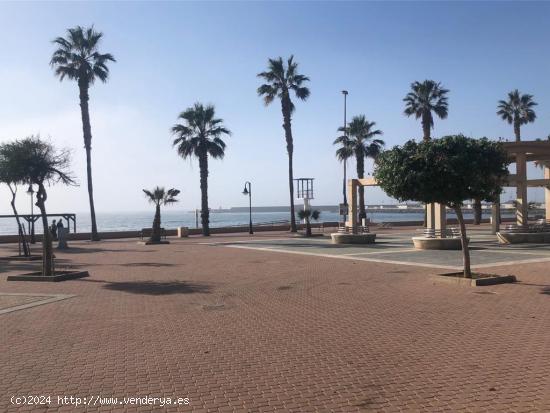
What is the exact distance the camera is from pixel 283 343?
23.4 feet

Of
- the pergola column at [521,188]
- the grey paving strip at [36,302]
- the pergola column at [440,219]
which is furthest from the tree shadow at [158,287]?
the pergola column at [521,188]

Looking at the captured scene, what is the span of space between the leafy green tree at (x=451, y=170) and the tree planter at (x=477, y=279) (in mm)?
317

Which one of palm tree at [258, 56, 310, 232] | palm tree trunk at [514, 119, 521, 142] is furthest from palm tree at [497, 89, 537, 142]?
palm tree at [258, 56, 310, 232]

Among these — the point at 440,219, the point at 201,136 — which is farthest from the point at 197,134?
the point at 440,219

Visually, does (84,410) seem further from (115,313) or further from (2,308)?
(2,308)

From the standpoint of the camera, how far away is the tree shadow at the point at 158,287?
38.8 feet

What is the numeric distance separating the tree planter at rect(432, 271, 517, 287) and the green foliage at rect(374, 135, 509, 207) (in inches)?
67.8

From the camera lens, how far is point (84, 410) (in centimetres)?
474

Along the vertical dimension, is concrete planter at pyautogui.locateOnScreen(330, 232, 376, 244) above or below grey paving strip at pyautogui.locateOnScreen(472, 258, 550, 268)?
above

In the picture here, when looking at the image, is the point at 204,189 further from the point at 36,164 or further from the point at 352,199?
the point at 36,164

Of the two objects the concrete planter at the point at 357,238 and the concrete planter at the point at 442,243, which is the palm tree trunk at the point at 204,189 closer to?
the concrete planter at the point at 357,238

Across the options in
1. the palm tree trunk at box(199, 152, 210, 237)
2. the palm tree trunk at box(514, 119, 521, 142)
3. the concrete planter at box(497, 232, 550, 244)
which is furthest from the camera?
the palm tree trunk at box(514, 119, 521, 142)

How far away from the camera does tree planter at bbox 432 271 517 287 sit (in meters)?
11.9

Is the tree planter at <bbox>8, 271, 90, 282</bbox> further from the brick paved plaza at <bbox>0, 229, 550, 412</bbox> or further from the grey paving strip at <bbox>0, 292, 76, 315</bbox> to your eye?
the grey paving strip at <bbox>0, 292, 76, 315</bbox>
